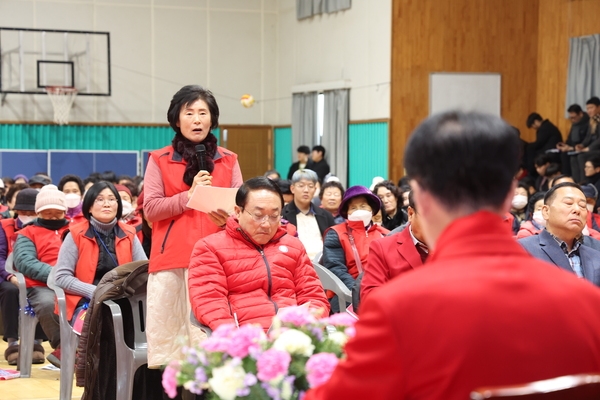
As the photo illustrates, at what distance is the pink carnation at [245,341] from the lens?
1743 millimetres

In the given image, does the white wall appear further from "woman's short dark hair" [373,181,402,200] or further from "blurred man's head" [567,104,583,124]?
"woman's short dark hair" [373,181,402,200]

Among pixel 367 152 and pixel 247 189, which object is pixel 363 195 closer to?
pixel 247 189

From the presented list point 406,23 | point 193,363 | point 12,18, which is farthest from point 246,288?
point 12,18

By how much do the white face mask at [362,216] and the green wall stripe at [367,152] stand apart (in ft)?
27.3

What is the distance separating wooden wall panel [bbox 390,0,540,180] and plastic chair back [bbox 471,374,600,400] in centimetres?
1261

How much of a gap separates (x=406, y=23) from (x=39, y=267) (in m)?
9.12

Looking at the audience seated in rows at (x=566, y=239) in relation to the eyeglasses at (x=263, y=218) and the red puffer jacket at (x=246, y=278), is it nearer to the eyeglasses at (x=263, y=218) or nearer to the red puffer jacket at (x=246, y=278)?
the red puffer jacket at (x=246, y=278)

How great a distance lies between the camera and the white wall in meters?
16.2

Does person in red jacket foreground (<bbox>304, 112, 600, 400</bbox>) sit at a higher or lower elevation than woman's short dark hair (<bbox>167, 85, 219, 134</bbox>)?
lower

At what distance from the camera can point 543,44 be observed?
13953 mm

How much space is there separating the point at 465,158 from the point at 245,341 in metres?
0.66

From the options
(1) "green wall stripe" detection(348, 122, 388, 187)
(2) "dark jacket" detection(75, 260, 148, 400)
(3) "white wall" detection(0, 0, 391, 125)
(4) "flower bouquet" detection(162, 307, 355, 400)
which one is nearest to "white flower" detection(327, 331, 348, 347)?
(4) "flower bouquet" detection(162, 307, 355, 400)

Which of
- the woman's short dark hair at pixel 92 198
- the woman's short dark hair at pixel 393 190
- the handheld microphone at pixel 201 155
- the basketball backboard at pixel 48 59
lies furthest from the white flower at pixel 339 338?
the basketball backboard at pixel 48 59

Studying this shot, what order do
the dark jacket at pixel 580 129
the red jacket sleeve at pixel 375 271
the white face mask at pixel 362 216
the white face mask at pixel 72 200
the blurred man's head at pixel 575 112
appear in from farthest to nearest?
the blurred man's head at pixel 575 112, the dark jacket at pixel 580 129, the white face mask at pixel 72 200, the white face mask at pixel 362 216, the red jacket sleeve at pixel 375 271
